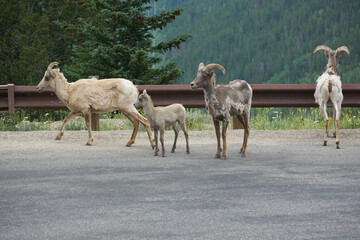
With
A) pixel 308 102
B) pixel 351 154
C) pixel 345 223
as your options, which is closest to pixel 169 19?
pixel 308 102

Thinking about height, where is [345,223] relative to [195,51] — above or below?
below

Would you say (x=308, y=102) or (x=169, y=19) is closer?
(x=308, y=102)

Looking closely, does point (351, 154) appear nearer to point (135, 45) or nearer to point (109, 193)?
point (109, 193)

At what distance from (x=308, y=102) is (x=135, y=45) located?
32.7 ft

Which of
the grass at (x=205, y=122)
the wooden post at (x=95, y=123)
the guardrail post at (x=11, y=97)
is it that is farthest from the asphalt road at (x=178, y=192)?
the grass at (x=205, y=122)

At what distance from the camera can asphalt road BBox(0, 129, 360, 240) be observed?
226 inches

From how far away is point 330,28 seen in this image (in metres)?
89.4

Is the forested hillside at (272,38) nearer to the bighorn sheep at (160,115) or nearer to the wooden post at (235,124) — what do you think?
the wooden post at (235,124)

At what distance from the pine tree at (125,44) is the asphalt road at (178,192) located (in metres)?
10.0

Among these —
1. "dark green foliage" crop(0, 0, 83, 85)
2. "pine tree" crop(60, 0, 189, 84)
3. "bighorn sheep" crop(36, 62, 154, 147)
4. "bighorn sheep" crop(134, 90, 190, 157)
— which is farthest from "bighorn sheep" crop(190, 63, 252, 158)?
"dark green foliage" crop(0, 0, 83, 85)

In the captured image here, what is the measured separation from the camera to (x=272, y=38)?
3684 inches

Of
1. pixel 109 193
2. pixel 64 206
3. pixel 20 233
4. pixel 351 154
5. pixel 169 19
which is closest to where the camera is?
pixel 20 233

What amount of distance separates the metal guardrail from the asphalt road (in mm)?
2508

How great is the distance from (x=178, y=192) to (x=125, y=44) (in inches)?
637
